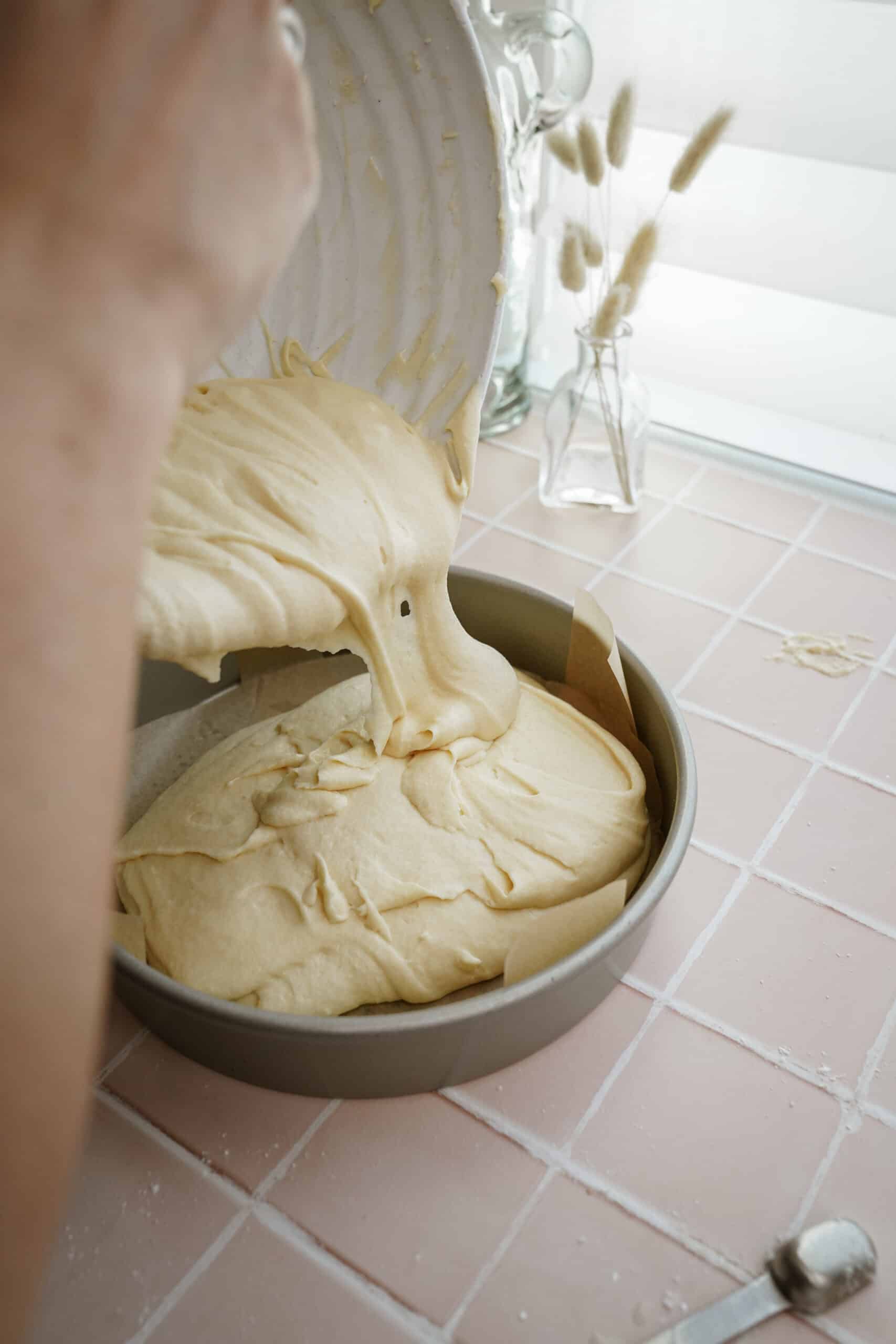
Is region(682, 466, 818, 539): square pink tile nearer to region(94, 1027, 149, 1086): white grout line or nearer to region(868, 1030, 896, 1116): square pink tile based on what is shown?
region(868, 1030, 896, 1116): square pink tile

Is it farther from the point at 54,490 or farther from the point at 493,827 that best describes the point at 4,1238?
the point at 493,827

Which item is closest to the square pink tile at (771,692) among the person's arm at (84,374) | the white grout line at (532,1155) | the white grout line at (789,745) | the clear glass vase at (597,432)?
the white grout line at (789,745)

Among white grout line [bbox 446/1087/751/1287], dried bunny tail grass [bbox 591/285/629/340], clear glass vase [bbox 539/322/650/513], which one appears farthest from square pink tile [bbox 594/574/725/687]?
white grout line [bbox 446/1087/751/1287]

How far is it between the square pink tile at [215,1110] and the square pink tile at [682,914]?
9.8 inches

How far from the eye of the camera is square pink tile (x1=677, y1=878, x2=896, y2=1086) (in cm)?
70

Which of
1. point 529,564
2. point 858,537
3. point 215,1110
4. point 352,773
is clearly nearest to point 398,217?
point 352,773

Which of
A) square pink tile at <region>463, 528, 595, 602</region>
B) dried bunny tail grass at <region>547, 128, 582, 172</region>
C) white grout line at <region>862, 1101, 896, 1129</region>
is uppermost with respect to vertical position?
dried bunny tail grass at <region>547, 128, 582, 172</region>

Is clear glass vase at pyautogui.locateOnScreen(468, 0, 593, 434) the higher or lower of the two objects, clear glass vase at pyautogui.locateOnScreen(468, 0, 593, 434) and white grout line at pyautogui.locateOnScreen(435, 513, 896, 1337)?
the higher

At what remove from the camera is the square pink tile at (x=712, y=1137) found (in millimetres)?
606

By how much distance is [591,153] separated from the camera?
1.02 meters

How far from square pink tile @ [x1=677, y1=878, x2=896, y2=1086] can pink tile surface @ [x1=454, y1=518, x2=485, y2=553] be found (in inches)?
20.3

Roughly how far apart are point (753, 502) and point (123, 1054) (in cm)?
90

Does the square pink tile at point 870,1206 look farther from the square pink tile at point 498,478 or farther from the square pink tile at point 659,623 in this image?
the square pink tile at point 498,478

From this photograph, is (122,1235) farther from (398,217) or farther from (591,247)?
(591,247)
